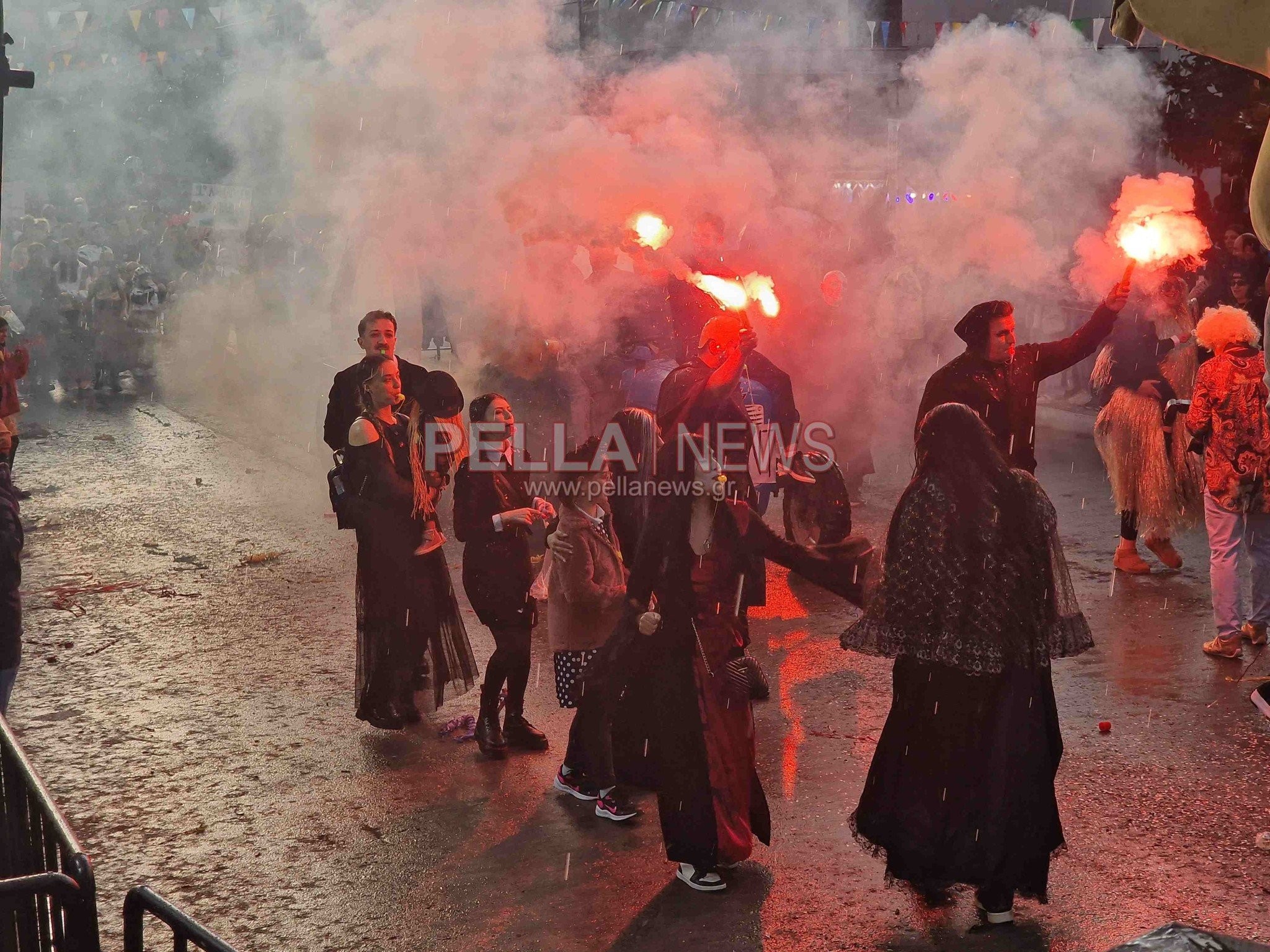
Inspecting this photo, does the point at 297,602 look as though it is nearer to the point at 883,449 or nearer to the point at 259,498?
the point at 259,498

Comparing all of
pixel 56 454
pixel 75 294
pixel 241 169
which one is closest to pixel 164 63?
pixel 241 169

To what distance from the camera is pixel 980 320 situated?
559 cm

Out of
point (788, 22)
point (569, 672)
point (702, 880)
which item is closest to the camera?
point (702, 880)

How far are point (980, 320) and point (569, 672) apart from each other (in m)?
2.16

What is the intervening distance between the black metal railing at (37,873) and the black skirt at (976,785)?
229 centimetres

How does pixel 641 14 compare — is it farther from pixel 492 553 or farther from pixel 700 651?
pixel 700 651

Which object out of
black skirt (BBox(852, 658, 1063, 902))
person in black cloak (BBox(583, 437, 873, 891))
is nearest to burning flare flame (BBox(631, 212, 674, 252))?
person in black cloak (BBox(583, 437, 873, 891))

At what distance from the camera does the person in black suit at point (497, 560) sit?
5.59 metres

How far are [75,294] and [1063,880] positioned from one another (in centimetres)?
1739

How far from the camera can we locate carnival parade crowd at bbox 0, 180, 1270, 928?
4.07 metres

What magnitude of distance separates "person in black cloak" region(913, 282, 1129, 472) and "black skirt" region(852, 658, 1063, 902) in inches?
49.5

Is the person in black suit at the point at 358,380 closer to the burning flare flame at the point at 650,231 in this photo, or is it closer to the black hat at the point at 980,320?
the black hat at the point at 980,320

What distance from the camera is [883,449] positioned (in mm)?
13352

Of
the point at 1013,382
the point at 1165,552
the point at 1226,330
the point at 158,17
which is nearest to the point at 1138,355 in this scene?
the point at 1165,552
